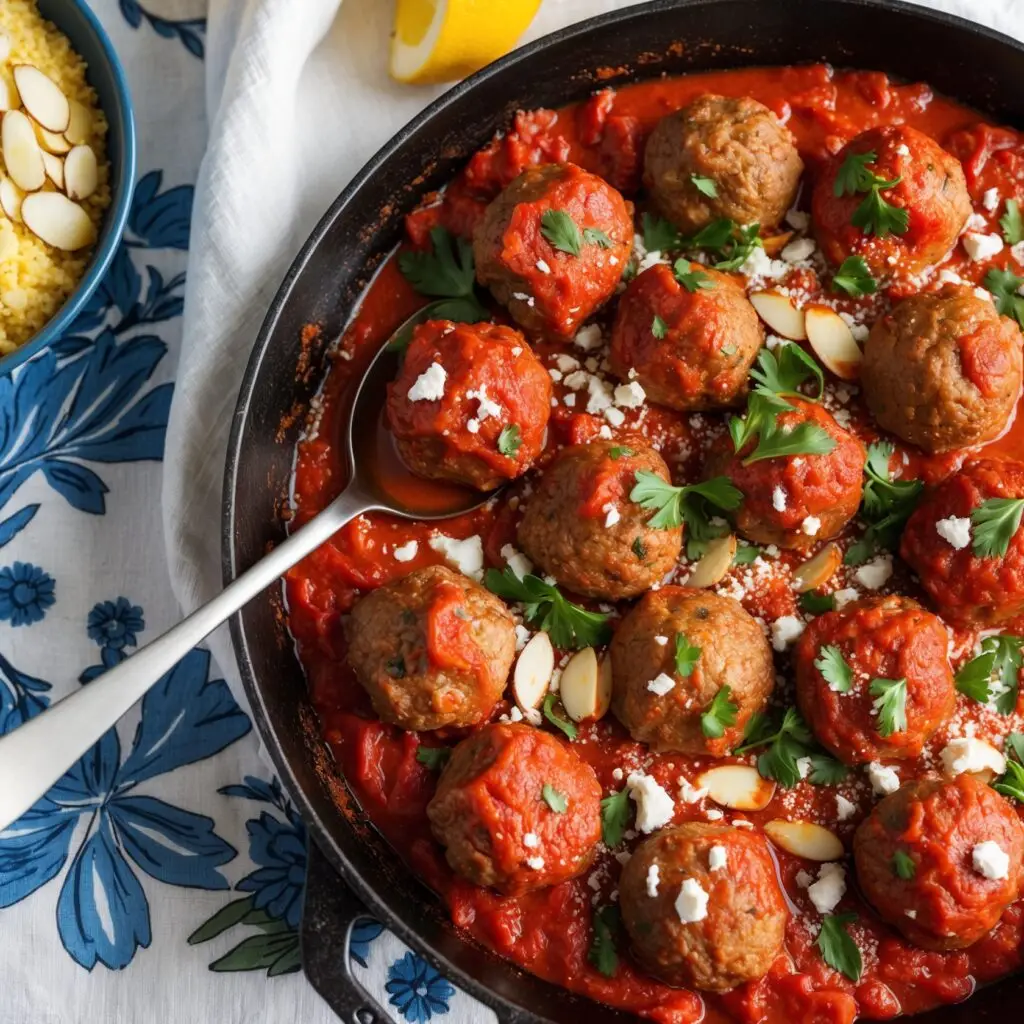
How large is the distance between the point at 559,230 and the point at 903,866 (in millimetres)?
2089

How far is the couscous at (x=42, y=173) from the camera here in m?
3.88

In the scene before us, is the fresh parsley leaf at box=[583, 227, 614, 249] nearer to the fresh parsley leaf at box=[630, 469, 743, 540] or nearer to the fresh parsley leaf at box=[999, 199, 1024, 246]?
the fresh parsley leaf at box=[630, 469, 743, 540]

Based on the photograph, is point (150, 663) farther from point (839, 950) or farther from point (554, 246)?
point (839, 950)

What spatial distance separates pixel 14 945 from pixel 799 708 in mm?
2706

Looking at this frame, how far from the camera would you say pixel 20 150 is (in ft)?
12.7

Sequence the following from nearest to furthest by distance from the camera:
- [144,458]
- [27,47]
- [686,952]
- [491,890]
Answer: [686,952], [491,890], [27,47], [144,458]

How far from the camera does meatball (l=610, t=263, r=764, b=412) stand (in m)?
3.62

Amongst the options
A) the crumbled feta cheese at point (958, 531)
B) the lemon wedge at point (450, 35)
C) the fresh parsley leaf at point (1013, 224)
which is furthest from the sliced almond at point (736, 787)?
the lemon wedge at point (450, 35)

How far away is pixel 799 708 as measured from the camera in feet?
12.3

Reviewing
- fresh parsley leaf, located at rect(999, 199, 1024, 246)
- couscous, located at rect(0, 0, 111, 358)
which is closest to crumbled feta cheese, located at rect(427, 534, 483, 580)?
couscous, located at rect(0, 0, 111, 358)

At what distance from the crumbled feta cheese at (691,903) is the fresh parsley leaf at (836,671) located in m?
0.70

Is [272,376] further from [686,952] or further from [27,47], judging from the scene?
[686,952]

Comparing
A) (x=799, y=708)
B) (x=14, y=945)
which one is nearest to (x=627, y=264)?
(x=799, y=708)

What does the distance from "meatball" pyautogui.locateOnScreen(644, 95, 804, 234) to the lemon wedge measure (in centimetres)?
57
